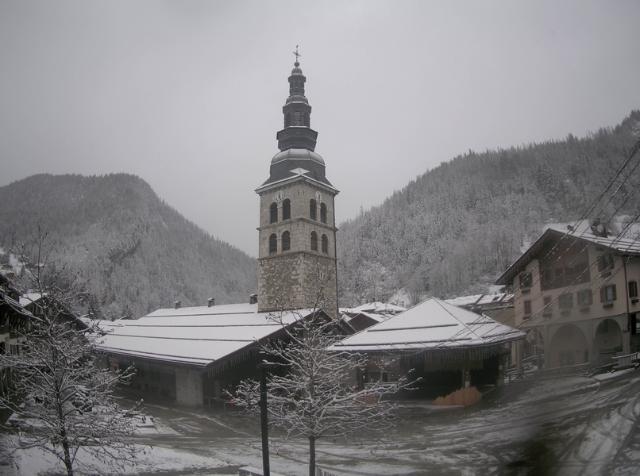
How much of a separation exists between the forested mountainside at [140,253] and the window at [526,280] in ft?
222

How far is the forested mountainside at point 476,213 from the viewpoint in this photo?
221 inches

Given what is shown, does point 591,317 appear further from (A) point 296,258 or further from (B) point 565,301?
(A) point 296,258

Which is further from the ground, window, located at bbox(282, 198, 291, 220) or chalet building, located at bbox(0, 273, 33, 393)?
window, located at bbox(282, 198, 291, 220)

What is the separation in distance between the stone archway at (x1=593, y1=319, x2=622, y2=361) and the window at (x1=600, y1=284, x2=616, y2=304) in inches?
9.6

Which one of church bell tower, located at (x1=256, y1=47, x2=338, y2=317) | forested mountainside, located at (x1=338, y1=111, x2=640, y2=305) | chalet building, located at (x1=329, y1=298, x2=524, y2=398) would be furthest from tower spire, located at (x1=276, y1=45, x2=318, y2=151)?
chalet building, located at (x1=329, y1=298, x2=524, y2=398)

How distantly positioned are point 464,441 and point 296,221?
74.6 ft

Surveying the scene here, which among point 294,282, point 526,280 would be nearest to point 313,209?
point 294,282

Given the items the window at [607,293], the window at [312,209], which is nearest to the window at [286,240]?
the window at [312,209]

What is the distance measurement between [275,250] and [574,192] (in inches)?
1205

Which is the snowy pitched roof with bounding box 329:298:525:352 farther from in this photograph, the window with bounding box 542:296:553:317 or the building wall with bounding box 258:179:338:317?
the window with bounding box 542:296:553:317

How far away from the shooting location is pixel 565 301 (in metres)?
5.57

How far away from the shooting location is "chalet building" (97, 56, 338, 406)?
31953 millimetres

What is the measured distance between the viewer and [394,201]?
101 metres

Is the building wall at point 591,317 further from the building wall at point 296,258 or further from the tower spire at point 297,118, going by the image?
the tower spire at point 297,118
